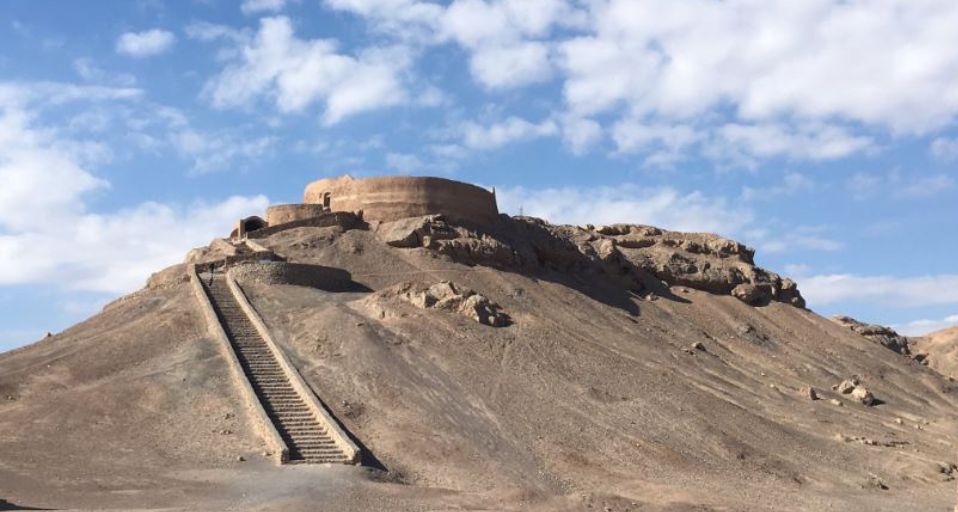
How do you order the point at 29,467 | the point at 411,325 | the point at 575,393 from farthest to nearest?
the point at 411,325, the point at 575,393, the point at 29,467

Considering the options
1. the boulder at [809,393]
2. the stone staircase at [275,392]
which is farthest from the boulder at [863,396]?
the stone staircase at [275,392]

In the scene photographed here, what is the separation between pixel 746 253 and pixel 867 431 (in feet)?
63.5

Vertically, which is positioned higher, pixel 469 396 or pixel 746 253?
pixel 746 253

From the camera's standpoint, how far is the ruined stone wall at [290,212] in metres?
38.7

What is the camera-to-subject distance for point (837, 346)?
41562 millimetres

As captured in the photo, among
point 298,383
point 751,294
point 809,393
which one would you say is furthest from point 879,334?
point 298,383

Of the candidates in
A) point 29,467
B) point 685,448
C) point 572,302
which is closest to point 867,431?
point 685,448

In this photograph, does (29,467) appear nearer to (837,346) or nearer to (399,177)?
(399,177)

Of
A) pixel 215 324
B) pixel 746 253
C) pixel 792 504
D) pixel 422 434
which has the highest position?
pixel 746 253

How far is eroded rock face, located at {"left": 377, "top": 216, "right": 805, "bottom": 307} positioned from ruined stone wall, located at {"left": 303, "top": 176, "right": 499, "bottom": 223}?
743 millimetres

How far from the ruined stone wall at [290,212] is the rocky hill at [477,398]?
1.01 m

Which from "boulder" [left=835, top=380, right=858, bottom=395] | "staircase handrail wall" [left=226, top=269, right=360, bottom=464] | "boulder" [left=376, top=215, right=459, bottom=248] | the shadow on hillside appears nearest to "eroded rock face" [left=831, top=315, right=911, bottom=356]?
"boulder" [left=835, top=380, right=858, bottom=395]

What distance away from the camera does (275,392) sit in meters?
24.8

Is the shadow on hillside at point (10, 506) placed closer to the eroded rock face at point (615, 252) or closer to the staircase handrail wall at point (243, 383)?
the staircase handrail wall at point (243, 383)
